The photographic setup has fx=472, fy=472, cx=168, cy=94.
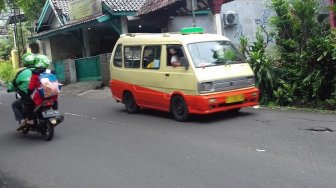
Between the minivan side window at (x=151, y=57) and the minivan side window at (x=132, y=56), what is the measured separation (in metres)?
0.27

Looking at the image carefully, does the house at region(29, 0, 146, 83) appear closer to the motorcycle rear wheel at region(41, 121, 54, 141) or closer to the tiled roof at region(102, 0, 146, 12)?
the tiled roof at region(102, 0, 146, 12)

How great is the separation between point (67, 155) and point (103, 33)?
19332mm

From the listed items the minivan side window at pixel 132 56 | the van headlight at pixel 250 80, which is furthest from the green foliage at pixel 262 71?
the minivan side window at pixel 132 56

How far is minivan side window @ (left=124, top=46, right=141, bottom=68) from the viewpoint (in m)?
11.7

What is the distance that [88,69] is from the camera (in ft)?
78.2

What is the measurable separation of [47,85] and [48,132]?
1.03 m

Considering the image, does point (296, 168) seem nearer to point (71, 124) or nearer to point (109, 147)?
point (109, 147)

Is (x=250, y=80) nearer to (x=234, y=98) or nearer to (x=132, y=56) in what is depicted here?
(x=234, y=98)

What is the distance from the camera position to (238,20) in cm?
2111

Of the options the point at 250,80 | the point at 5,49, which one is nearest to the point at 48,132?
→ the point at 250,80

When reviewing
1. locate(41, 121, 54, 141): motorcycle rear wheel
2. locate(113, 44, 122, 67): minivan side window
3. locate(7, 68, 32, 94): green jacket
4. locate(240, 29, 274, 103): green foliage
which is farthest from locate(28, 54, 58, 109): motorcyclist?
locate(240, 29, 274, 103): green foliage

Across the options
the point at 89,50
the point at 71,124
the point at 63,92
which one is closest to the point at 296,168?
the point at 71,124

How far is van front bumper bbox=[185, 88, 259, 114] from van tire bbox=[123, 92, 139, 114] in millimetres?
2476

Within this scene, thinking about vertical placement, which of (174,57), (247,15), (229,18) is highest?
(247,15)
